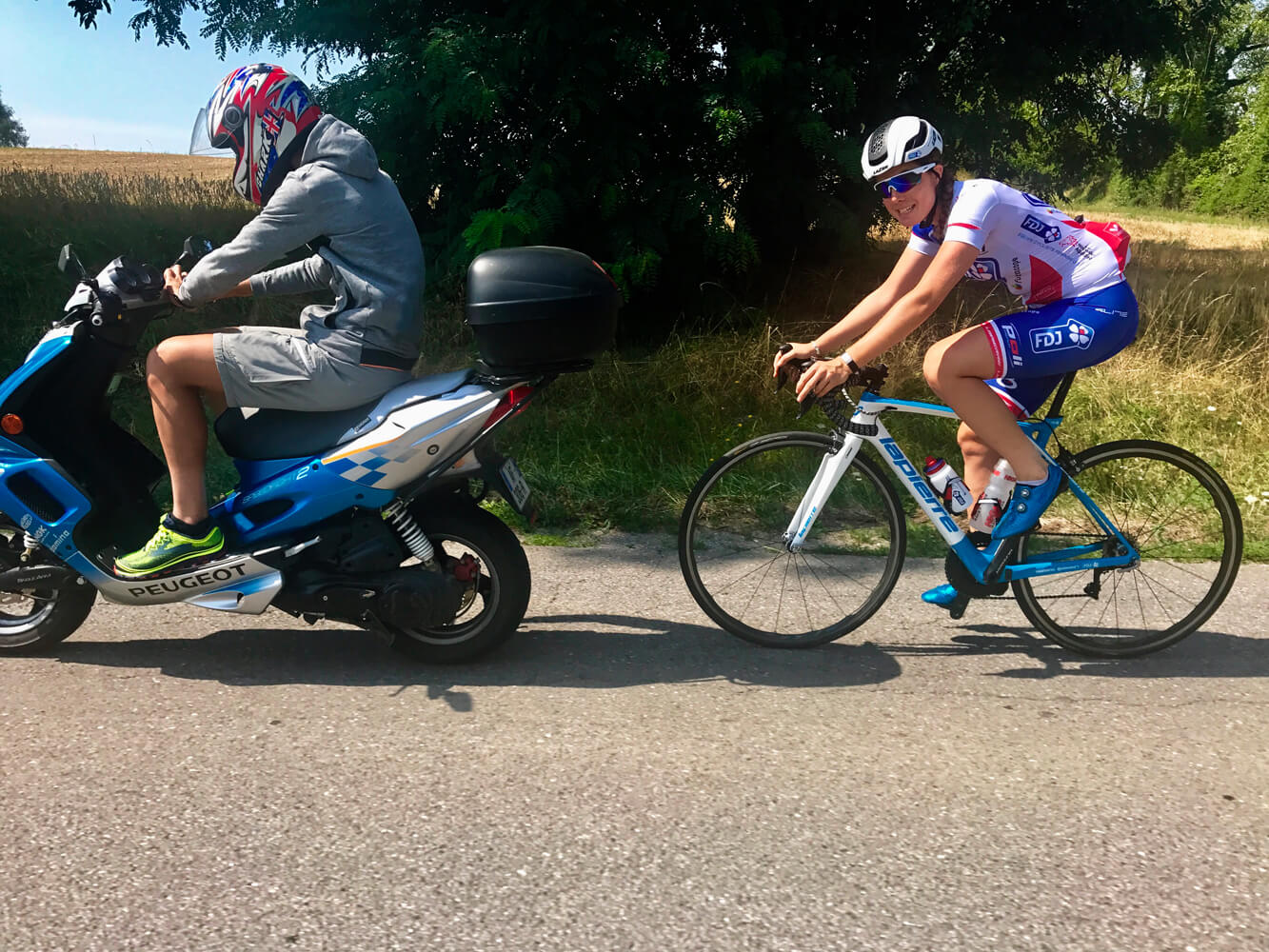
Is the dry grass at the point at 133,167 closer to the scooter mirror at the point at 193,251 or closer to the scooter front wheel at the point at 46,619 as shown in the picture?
the scooter mirror at the point at 193,251

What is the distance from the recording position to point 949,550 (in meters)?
3.81

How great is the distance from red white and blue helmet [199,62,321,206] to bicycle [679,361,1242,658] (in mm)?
1740

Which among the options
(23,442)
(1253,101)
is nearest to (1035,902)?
(23,442)

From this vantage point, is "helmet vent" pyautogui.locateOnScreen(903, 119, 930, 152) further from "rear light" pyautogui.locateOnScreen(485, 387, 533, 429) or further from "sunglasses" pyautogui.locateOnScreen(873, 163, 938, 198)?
"rear light" pyautogui.locateOnScreen(485, 387, 533, 429)

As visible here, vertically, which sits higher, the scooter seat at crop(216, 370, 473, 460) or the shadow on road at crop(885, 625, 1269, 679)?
the scooter seat at crop(216, 370, 473, 460)

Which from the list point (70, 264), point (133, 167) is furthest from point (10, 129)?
point (70, 264)

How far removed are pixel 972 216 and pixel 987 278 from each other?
1.18ft

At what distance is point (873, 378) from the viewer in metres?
3.58

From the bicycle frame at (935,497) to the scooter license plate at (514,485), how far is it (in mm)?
983

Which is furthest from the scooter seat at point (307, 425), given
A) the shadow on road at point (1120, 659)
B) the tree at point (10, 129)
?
the tree at point (10, 129)

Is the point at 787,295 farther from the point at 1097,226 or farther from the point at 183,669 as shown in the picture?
the point at 183,669

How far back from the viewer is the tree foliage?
6.83 metres

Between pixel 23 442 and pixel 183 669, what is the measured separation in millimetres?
904

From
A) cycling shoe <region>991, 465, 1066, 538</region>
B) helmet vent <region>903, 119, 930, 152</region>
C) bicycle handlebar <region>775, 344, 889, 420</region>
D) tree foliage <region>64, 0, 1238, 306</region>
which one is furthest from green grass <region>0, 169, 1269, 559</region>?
helmet vent <region>903, 119, 930, 152</region>
